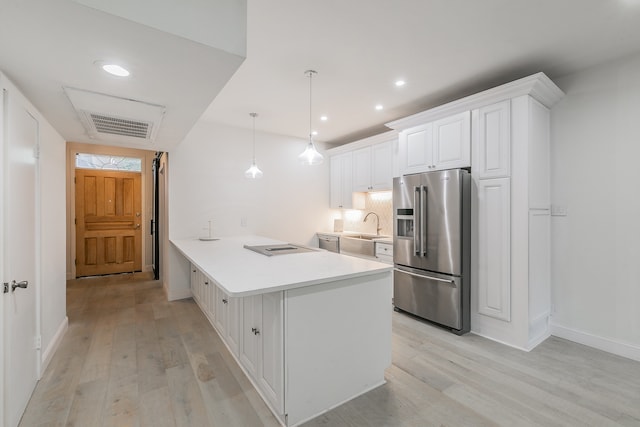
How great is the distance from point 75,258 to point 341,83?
563cm

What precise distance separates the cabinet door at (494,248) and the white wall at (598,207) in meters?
0.65

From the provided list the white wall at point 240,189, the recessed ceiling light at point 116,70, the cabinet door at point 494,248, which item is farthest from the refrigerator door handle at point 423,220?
the recessed ceiling light at point 116,70

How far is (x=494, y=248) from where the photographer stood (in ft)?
9.14

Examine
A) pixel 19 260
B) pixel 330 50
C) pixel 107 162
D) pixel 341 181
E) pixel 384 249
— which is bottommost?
pixel 384 249

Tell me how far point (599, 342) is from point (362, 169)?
10.9 ft

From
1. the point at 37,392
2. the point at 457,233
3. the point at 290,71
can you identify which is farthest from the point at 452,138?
the point at 37,392

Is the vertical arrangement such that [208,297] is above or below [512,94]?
below

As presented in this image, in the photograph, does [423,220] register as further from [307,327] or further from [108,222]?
[108,222]

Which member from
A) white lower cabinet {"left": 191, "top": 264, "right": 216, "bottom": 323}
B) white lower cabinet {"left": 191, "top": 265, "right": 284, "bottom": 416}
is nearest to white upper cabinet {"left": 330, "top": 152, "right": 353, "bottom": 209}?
white lower cabinet {"left": 191, "top": 264, "right": 216, "bottom": 323}

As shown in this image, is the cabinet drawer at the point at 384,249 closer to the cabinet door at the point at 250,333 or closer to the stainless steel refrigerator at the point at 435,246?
the stainless steel refrigerator at the point at 435,246

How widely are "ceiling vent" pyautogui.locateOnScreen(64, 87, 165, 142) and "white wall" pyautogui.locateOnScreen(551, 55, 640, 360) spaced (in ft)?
12.1

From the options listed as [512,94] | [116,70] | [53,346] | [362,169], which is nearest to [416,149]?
[512,94]

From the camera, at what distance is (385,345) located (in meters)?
2.07

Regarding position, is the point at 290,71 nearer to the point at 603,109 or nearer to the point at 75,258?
the point at 603,109
